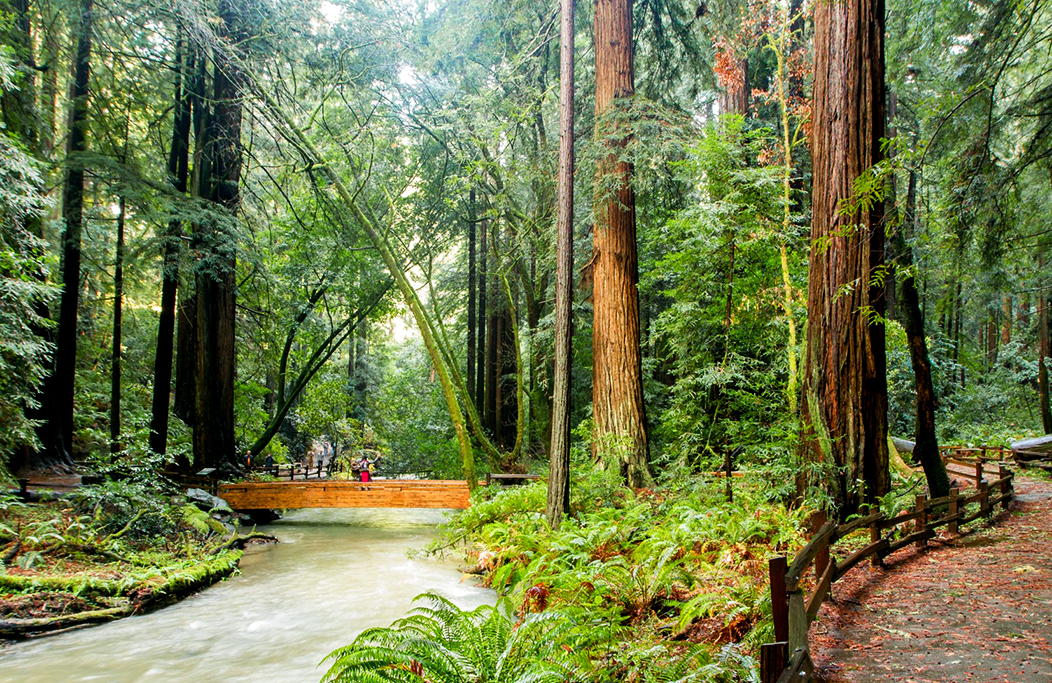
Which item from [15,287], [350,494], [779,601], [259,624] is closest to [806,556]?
[779,601]

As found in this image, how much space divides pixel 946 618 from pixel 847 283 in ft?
11.4

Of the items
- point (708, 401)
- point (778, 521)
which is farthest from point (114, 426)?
→ point (778, 521)

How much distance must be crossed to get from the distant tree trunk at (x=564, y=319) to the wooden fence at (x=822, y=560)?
3.33m

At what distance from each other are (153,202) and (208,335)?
4.06 m

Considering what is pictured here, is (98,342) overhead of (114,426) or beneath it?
overhead

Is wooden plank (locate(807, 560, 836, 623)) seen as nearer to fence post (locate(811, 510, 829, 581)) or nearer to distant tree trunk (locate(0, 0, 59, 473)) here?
fence post (locate(811, 510, 829, 581))

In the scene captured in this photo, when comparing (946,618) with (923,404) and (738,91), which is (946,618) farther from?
(738,91)

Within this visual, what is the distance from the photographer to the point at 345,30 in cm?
1447

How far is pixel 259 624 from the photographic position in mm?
7672

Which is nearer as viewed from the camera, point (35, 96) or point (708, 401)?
point (708, 401)

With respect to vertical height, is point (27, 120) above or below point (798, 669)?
above

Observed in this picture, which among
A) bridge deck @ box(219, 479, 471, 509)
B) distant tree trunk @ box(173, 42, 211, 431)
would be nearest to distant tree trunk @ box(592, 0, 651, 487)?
bridge deck @ box(219, 479, 471, 509)

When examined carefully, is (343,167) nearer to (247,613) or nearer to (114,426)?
(114,426)

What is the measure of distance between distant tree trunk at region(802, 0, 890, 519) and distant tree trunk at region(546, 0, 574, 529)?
9.99 ft
